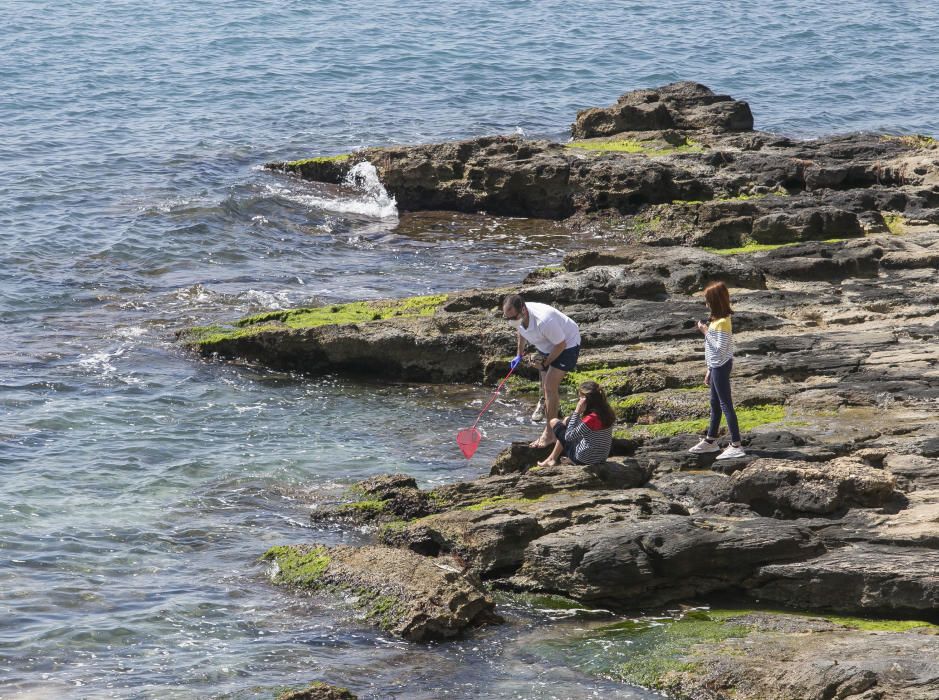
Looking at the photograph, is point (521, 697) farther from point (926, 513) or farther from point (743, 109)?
point (743, 109)

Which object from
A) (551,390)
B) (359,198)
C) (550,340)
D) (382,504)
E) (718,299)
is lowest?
(382,504)

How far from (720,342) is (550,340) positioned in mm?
2282

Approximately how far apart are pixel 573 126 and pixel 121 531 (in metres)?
21.2

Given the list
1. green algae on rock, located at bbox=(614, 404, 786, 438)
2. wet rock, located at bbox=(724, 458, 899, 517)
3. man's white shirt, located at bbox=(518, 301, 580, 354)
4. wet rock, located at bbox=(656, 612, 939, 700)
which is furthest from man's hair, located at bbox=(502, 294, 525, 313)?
wet rock, located at bbox=(656, 612, 939, 700)

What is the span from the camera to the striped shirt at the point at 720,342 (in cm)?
1430

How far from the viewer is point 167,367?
20.3 meters

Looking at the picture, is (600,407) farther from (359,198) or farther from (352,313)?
(359,198)

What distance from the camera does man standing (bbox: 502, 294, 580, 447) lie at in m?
15.5

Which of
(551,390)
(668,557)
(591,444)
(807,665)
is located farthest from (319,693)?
(551,390)

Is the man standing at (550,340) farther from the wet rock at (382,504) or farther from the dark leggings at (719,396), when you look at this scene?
the dark leggings at (719,396)

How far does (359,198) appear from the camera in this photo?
30.5m

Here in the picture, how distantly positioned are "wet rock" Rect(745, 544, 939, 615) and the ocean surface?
6.37 ft

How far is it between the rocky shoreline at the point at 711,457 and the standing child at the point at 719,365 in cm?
30

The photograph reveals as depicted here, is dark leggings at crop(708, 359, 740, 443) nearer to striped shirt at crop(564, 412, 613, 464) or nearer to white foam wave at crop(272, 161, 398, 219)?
striped shirt at crop(564, 412, 613, 464)
